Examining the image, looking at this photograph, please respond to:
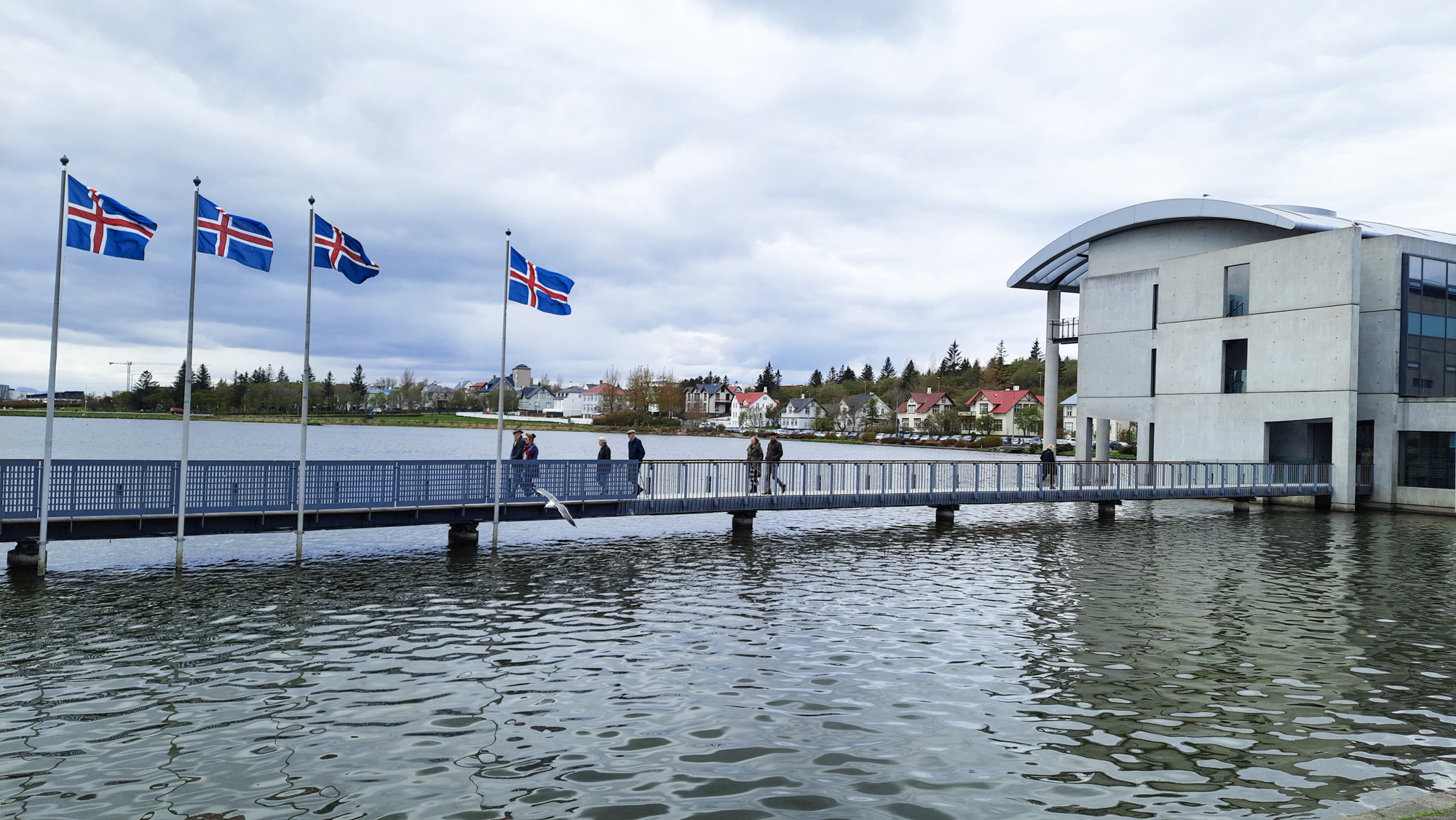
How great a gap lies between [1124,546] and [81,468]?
80.6ft

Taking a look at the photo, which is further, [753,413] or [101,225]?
[753,413]

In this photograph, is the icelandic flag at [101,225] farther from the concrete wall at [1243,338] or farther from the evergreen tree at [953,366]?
the evergreen tree at [953,366]

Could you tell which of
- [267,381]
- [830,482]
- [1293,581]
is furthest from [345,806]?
[267,381]

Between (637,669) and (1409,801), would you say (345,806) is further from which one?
(1409,801)

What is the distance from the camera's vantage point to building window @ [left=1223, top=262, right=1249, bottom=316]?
36656 millimetres

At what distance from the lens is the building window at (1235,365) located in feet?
122

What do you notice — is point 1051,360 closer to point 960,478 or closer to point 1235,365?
point 1235,365

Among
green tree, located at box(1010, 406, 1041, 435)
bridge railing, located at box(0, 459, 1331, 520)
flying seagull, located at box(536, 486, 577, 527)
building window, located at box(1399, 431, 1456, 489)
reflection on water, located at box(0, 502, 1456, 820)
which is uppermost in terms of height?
green tree, located at box(1010, 406, 1041, 435)

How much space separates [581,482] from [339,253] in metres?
7.93

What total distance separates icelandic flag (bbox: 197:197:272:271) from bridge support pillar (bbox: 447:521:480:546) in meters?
7.51

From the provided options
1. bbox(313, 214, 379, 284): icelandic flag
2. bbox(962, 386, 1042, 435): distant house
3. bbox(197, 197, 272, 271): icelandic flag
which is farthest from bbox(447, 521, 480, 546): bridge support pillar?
bbox(962, 386, 1042, 435): distant house

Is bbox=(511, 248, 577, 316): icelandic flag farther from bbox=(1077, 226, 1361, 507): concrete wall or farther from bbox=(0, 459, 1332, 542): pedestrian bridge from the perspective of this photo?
bbox=(1077, 226, 1361, 507): concrete wall

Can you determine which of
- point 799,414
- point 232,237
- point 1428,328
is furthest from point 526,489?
point 799,414

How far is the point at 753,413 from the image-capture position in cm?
17588
